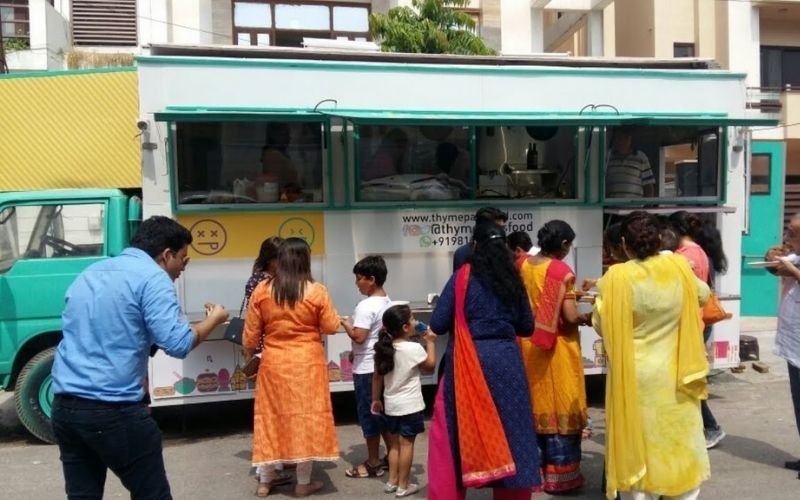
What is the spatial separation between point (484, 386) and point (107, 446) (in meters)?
1.71

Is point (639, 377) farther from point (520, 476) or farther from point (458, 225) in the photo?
point (458, 225)

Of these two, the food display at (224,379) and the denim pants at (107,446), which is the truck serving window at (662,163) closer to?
the food display at (224,379)

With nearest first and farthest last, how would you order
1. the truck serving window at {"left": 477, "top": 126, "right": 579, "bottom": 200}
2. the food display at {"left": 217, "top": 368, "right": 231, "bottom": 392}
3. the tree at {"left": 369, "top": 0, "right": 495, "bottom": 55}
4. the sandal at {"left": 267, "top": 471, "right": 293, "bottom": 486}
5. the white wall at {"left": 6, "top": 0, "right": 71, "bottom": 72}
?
the sandal at {"left": 267, "top": 471, "right": 293, "bottom": 486}
the food display at {"left": 217, "top": 368, "right": 231, "bottom": 392}
the truck serving window at {"left": 477, "top": 126, "right": 579, "bottom": 200}
the tree at {"left": 369, "top": 0, "right": 495, "bottom": 55}
the white wall at {"left": 6, "top": 0, "right": 71, "bottom": 72}

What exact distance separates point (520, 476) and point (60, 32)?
533 inches

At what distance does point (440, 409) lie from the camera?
3.88 metres

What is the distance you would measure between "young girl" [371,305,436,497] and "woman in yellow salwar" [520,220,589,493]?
25.4 inches

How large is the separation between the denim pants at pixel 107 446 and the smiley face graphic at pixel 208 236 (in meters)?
2.78

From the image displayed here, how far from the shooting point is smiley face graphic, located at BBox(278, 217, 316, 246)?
6.06m

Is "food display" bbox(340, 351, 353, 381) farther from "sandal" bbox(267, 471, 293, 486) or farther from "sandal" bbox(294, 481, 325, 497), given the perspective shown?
Result: "sandal" bbox(294, 481, 325, 497)

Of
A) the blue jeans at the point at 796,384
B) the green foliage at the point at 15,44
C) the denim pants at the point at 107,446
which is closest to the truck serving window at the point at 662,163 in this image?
the blue jeans at the point at 796,384

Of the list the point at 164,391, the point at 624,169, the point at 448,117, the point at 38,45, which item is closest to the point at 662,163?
the point at 624,169

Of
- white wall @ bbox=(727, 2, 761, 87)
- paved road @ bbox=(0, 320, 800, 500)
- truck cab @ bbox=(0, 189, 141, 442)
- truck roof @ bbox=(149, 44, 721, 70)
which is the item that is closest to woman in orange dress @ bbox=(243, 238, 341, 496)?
paved road @ bbox=(0, 320, 800, 500)

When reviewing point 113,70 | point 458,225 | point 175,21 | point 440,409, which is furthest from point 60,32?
point 440,409

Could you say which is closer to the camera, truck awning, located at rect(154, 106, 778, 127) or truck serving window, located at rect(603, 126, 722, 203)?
truck awning, located at rect(154, 106, 778, 127)
